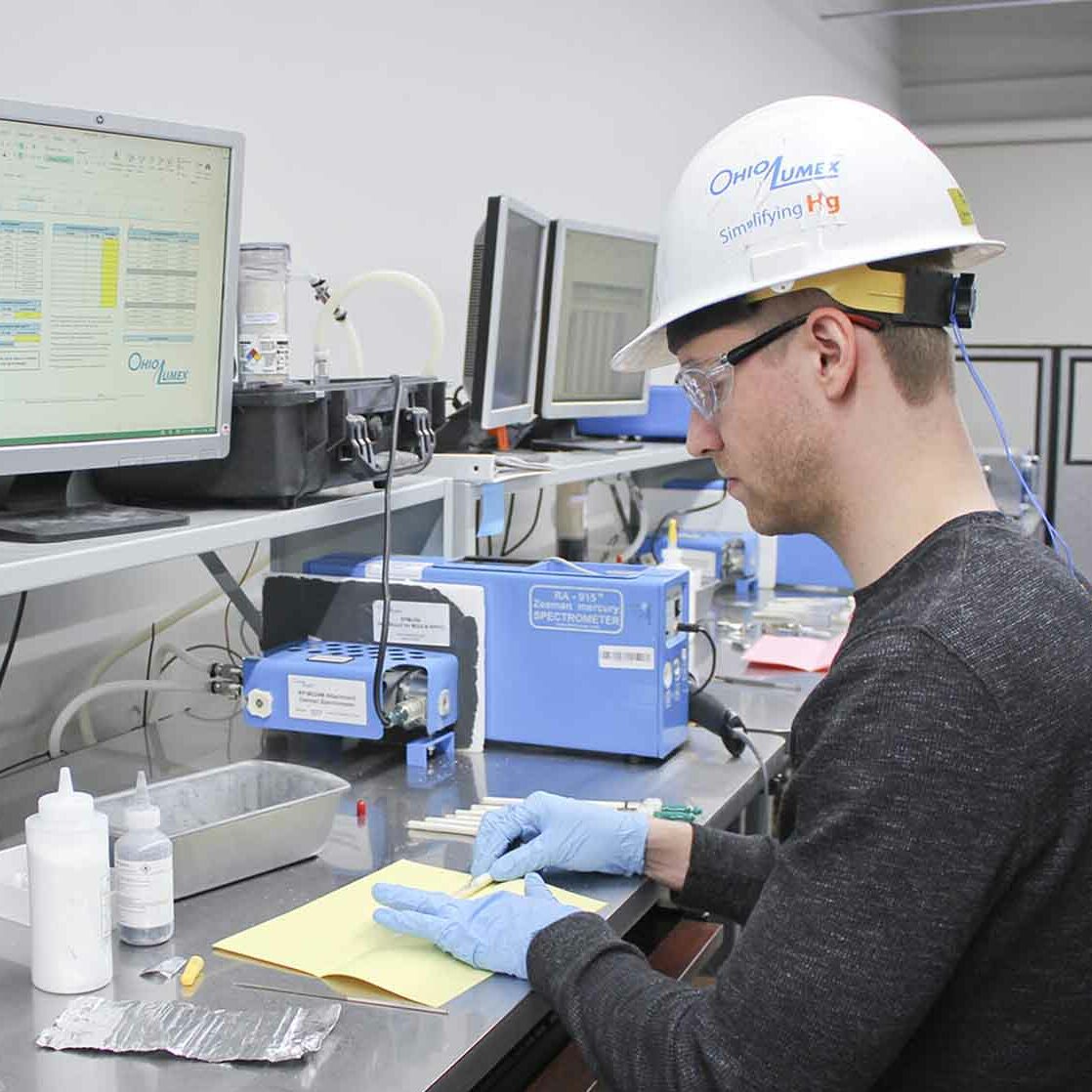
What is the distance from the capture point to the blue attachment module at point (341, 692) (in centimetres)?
174

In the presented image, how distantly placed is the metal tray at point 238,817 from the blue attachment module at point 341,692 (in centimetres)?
23

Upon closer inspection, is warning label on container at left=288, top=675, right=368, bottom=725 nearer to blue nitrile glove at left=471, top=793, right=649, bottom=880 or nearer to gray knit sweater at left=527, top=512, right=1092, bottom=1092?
blue nitrile glove at left=471, top=793, right=649, bottom=880

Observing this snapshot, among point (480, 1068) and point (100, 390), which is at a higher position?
point (100, 390)

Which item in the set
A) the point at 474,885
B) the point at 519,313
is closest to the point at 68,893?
the point at 474,885

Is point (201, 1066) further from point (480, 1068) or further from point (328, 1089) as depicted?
point (480, 1068)

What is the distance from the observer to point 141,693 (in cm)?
214

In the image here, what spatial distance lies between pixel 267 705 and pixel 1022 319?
5801 mm

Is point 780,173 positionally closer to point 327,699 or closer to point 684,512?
point 327,699

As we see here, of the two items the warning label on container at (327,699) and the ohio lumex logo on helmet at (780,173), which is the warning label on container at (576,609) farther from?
the ohio lumex logo on helmet at (780,173)

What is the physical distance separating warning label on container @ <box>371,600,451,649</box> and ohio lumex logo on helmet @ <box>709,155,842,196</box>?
31.6 inches

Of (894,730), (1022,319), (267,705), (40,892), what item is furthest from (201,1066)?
(1022,319)

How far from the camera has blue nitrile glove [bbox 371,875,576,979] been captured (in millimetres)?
1189

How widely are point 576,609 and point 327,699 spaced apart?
34 centimetres

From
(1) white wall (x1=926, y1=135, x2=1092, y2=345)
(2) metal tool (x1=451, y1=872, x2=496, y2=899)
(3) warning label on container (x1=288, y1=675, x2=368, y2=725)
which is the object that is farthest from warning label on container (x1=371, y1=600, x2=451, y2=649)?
(1) white wall (x1=926, y1=135, x2=1092, y2=345)
